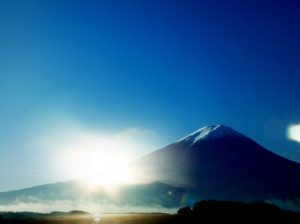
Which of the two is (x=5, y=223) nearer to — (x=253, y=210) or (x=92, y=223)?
(x=92, y=223)

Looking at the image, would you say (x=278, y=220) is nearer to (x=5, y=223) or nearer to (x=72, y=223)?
(x=72, y=223)

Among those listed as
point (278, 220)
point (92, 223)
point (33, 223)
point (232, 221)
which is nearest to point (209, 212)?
point (232, 221)

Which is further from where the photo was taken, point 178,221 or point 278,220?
point 278,220

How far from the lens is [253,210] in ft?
445

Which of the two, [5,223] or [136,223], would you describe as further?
[136,223]

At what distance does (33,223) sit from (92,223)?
21160 mm

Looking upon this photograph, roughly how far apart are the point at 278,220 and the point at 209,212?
2025 centimetres

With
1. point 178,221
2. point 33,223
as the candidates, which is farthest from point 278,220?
point 33,223

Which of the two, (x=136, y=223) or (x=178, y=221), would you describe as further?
(x=136, y=223)

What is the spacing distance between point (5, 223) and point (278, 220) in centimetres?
7775

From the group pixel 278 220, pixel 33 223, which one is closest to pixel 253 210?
pixel 278 220

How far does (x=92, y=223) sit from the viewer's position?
5049 inches

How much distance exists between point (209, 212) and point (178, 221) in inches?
523

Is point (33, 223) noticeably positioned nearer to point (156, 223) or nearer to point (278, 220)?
point (156, 223)
